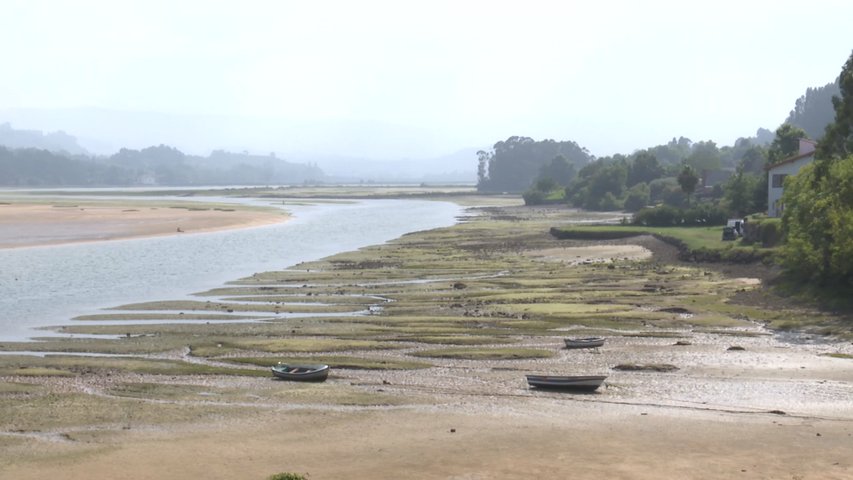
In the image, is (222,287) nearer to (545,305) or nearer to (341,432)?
(545,305)

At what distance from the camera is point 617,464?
21.8 m

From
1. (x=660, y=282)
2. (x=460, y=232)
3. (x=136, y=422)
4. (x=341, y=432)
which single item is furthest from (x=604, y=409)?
(x=460, y=232)

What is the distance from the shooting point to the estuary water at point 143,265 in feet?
163

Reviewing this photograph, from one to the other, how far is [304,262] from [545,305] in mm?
28980

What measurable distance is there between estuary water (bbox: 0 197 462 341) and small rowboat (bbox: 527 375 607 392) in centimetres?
2105

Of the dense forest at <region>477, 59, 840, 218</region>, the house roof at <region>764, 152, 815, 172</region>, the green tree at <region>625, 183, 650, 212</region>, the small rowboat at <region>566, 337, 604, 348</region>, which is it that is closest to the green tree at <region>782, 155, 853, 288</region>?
the small rowboat at <region>566, 337, 604, 348</region>

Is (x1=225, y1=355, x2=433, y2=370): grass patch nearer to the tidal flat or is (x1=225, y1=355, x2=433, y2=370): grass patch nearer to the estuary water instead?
the tidal flat

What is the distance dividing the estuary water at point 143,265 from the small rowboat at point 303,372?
13.7m

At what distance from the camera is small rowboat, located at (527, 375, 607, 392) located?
94.8 ft

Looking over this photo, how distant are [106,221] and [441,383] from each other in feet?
320

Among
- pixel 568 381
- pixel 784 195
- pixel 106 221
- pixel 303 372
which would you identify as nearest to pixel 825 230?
pixel 784 195

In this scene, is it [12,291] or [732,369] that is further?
[12,291]

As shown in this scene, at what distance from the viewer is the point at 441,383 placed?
30.9 metres

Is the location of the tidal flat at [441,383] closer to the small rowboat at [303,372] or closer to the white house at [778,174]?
the small rowboat at [303,372]
